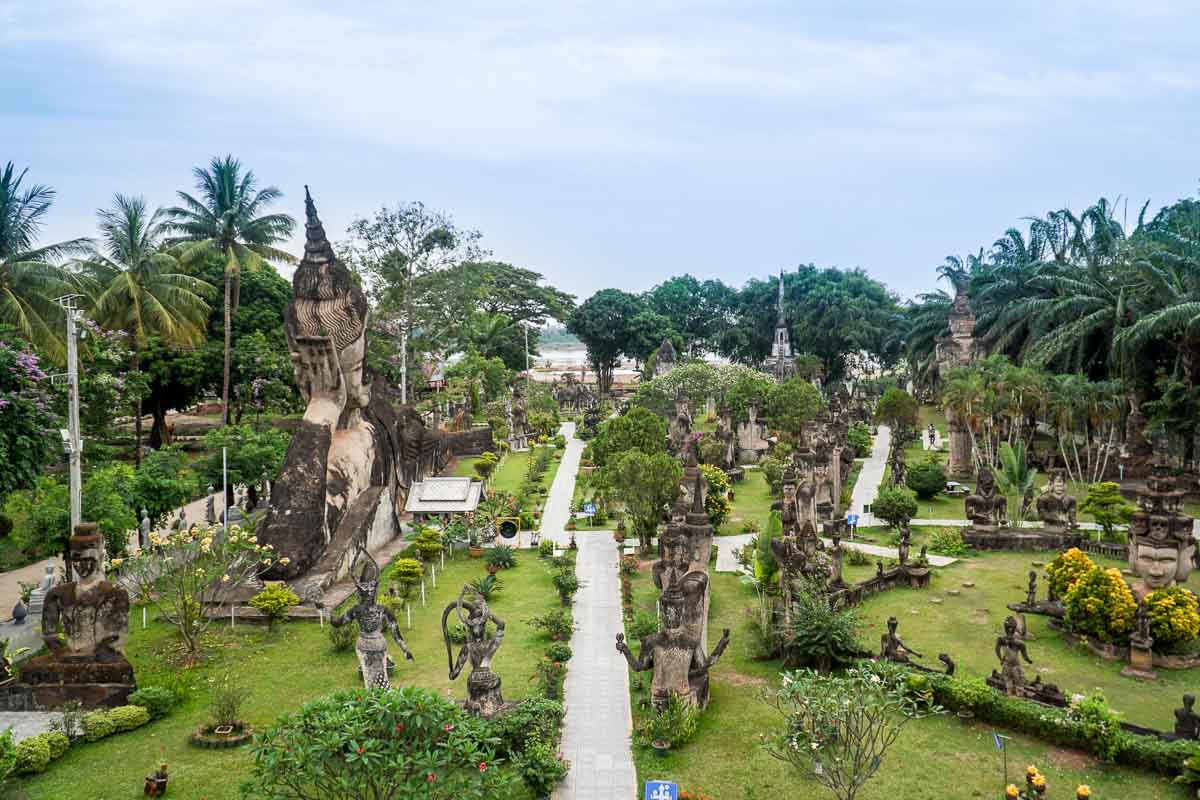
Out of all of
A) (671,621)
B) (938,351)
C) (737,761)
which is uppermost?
(938,351)

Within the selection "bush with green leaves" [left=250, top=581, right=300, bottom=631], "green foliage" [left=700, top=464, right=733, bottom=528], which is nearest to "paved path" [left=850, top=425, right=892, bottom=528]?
"green foliage" [left=700, top=464, right=733, bottom=528]

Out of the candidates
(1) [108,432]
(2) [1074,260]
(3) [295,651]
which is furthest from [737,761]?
(2) [1074,260]

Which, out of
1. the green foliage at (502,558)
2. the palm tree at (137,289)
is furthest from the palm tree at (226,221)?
the green foliage at (502,558)

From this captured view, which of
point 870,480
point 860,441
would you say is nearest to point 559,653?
point 870,480

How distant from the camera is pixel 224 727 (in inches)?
598

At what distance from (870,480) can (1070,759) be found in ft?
91.3

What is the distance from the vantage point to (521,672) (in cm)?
1809

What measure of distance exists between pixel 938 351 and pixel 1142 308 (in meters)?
15.8

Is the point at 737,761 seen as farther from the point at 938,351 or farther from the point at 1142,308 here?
the point at 938,351

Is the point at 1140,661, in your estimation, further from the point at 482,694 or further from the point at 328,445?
the point at 328,445

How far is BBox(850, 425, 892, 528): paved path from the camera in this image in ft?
109

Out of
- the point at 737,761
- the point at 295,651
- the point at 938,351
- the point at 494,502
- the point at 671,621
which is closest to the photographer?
the point at 737,761

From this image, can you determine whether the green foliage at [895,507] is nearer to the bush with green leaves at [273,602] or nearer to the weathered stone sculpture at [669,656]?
the weathered stone sculpture at [669,656]

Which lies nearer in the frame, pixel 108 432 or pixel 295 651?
pixel 295 651
